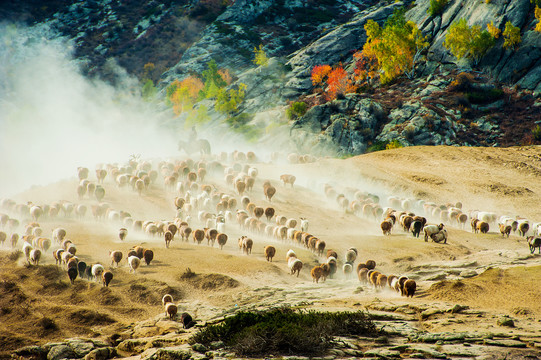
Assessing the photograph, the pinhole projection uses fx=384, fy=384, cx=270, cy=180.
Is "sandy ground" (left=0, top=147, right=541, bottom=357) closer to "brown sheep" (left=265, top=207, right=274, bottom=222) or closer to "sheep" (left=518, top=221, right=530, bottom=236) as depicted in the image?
"sheep" (left=518, top=221, right=530, bottom=236)

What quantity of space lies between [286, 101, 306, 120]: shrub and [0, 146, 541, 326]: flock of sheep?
3724 cm

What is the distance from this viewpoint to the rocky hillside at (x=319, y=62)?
2518 inches

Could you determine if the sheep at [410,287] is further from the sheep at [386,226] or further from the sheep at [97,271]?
the sheep at [97,271]

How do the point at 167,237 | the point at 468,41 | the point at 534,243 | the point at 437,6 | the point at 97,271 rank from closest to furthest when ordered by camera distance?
the point at 97,271
the point at 534,243
the point at 167,237
the point at 468,41
the point at 437,6

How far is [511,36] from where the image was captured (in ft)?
225

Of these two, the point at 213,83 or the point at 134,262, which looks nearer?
the point at 134,262

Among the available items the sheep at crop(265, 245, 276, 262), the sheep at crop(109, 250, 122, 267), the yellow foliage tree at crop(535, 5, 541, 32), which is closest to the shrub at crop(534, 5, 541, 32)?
the yellow foliage tree at crop(535, 5, 541, 32)

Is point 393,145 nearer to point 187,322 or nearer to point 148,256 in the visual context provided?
point 148,256

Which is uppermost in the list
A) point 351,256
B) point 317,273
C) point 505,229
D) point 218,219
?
point 505,229

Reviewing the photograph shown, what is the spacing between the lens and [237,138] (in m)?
78.5

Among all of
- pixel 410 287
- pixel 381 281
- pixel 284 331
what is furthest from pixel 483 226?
pixel 284 331

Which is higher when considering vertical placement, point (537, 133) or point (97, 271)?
point (537, 133)

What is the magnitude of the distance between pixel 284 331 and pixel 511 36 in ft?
257

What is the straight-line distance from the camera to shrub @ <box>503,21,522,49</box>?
6850 centimetres
